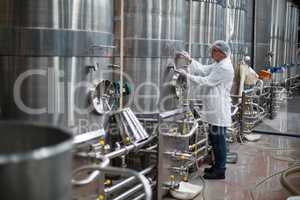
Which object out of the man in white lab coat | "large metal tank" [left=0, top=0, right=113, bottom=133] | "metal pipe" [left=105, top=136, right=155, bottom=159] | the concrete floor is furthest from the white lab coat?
"large metal tank" [left=0, top=0, right=113, bottom=133]

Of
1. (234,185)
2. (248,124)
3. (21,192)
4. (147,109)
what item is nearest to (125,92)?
(147,109)

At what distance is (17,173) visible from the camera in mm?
763

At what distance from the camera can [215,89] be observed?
11.2 ft

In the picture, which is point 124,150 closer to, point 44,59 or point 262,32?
point 44,59

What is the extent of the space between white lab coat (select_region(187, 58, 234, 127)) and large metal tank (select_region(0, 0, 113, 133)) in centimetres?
142

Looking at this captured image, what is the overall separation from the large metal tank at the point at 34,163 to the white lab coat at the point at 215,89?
248 centimetres

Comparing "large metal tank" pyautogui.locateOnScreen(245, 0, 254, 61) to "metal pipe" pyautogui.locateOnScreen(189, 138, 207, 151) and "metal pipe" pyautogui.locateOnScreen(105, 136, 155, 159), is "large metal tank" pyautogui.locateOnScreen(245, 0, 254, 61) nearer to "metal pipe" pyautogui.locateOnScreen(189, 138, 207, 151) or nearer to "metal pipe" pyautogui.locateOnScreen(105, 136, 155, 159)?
"metal pipe" pyautogui.locateOnScreen(189, 138, 207, 151)

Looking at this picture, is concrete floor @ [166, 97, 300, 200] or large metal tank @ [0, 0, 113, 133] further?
concrete floor @ [166, 97, 300, 200]

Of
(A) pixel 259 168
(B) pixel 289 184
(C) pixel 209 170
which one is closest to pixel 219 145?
(C) pixel 209 170

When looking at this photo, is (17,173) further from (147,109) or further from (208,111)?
(208,111)

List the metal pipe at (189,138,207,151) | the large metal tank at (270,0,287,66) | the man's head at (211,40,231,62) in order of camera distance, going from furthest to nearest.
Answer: the large metal tank at (270,0,287,66) → the man's head at (211,40,231,62) → the metal pipe at (189,138,207,151)

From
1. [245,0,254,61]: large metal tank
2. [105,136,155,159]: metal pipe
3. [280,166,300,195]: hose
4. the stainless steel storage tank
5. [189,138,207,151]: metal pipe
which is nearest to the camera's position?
[105,136,155,159]: metal pipe

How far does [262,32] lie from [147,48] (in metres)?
3.97

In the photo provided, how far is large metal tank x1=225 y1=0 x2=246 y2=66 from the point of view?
466cm
